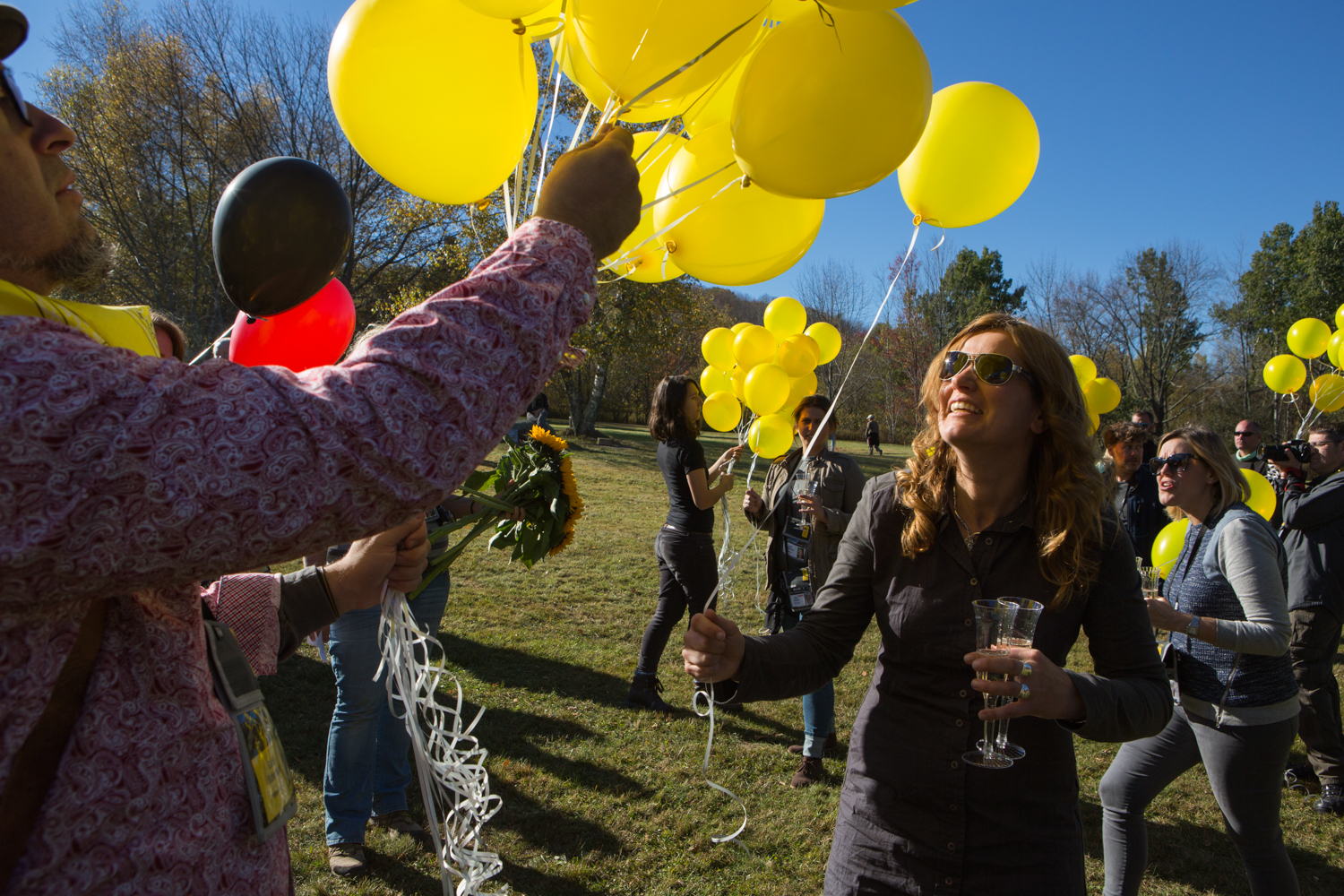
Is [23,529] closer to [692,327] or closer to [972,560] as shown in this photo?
[972,560]

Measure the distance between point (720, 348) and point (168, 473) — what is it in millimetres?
4282

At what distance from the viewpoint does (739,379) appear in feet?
15.1

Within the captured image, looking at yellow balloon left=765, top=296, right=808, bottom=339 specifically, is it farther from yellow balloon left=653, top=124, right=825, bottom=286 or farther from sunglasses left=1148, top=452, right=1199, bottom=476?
yellow balloon left=653, top=124, right=825, bottom=286

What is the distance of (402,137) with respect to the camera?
1.60 meters

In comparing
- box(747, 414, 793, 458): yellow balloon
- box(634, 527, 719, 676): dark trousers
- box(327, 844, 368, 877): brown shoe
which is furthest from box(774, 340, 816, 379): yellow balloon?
box(327, 844, 368, 877): brown shoe

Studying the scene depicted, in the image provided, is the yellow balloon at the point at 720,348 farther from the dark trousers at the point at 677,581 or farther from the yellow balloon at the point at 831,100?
the yellow balloon at the point at 831,100

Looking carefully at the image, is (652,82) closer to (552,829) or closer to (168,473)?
(168,473)

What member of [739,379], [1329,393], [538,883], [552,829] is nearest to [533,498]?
[538,883]

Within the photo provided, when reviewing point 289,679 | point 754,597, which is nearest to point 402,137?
point 289,679

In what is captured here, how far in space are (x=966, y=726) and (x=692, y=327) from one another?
1906cm

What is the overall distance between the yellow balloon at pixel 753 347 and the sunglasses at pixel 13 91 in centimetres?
374

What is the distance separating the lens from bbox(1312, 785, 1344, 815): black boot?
13.1 feet

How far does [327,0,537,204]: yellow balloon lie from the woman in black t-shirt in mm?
3185

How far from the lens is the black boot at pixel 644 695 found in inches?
191
